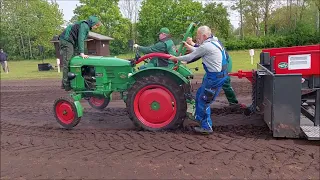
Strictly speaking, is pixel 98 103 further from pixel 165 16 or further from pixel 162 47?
pixel 165 16

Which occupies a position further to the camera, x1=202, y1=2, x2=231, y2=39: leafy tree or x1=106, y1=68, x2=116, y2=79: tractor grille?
x1=202, y1=2, x2=231, y2=39: leafy tree

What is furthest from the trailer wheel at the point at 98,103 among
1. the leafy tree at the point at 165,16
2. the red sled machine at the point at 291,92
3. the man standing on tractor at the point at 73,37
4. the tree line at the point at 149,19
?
the leafy tree at the point at 165,16

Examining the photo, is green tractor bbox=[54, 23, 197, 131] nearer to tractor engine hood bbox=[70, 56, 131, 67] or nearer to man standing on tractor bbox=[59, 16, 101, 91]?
tractor engine hood bbox=[70, 56, 131, 67]

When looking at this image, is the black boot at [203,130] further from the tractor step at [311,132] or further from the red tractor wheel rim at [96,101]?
the red tractor wheel rim at [96,101]

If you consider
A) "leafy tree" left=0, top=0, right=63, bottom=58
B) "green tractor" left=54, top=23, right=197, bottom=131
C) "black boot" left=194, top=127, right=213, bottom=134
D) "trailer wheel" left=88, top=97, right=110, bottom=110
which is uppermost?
"leafy tree" left=0, top=0, right=63, bottom=58

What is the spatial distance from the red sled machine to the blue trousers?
789mm

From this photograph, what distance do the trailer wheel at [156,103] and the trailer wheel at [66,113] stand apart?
3.51 ft

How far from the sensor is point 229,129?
5.35m

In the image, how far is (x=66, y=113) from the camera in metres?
5.81

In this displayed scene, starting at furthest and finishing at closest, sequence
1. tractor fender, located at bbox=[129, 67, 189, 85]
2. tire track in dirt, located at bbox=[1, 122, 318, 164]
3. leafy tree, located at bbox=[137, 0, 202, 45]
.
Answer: leafy tree, located at bbox=[137, 0, 202, 45]
tractor fender, located at bbox=[129, 67, 189, 85]
tire track in dirt, located at bbox=[1, 122, 318, 164]

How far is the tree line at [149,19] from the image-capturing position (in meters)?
37.8

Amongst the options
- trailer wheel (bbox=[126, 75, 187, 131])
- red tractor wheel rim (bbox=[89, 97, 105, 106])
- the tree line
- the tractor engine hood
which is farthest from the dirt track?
the tree line

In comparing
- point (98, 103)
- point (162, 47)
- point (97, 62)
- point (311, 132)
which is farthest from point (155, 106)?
point (311, 132)

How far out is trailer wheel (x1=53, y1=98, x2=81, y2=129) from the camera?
18.8 feet
